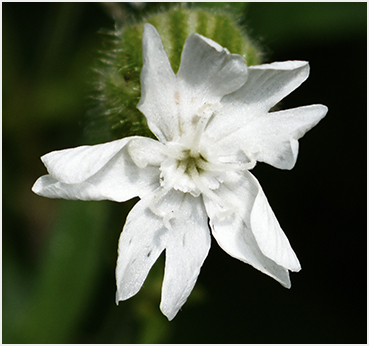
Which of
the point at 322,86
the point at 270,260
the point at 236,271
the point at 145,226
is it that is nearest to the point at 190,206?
the point at 145,226

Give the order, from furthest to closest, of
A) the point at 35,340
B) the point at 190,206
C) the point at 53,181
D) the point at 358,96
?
the point at 358,96 → the point at 35,340 → the point at 190,206 → the point at 53,181

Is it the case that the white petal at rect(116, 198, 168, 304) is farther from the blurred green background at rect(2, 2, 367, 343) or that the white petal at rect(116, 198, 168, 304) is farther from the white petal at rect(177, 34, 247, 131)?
the blurred green background at rect(2, 2, 367, 343)

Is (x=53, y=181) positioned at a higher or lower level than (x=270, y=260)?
higher

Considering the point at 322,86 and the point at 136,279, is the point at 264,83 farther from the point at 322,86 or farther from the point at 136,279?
the point at 322,86

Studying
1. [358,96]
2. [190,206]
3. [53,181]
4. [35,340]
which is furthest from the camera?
[358,96]

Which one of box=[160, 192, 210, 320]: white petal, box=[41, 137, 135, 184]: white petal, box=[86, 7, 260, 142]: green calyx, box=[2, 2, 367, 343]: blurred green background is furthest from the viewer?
box=[2, 2, 367, 343]: blurred green background

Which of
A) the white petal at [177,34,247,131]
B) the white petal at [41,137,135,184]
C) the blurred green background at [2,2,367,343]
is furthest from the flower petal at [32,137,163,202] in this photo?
the blurred green background at [2,2,367,343]

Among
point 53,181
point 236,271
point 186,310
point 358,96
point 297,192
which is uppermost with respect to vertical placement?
point 53,181
